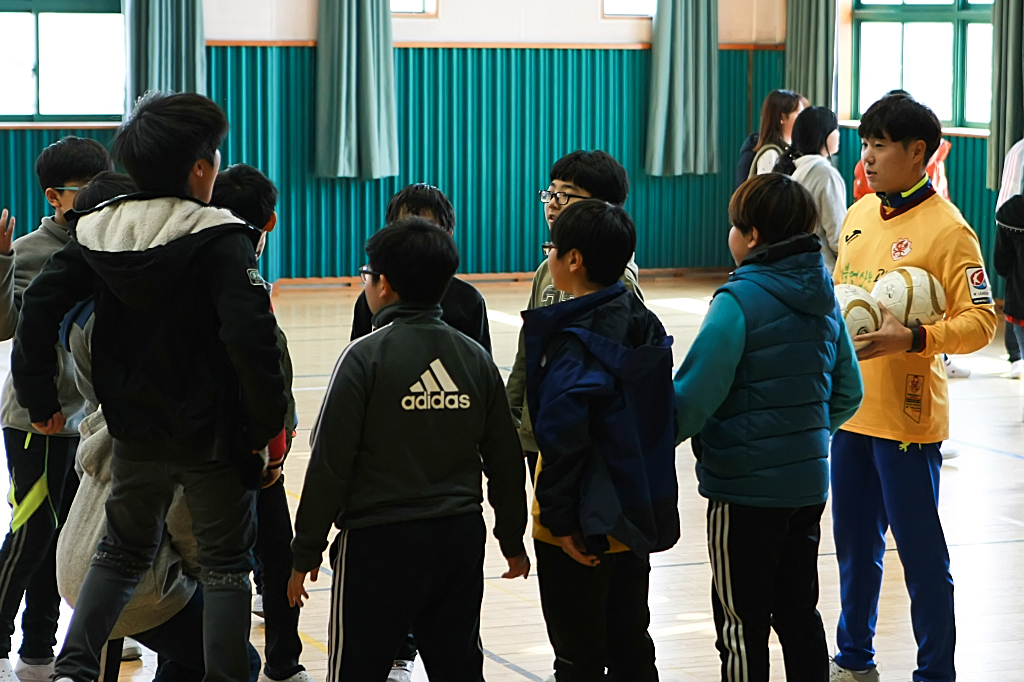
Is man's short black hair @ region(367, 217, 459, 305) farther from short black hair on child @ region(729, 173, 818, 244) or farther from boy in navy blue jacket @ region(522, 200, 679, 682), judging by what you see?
short black hair on child @ region(729, 173, 818, 244)

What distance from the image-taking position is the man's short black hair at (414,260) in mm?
2367

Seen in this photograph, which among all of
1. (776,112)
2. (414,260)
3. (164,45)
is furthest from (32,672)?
(164,45)

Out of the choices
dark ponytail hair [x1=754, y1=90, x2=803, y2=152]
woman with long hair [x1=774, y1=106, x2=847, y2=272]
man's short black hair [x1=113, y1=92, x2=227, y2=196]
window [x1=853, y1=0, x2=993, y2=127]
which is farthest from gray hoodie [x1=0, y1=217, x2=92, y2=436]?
window [x1=853, y1=0, x2=993, y2=127]

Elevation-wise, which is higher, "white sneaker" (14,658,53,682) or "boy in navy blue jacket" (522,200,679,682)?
"boy in navy blue jacket" (522,200,679,682)

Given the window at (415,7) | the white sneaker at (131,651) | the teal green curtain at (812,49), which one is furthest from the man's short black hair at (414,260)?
the teal green curtain at (812,49)

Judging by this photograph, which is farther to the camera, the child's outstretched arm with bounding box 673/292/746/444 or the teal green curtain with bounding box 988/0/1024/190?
the teal green curtain with bounding box 988/0/1024/190

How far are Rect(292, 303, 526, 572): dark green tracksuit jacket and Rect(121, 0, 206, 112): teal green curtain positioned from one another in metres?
7.69

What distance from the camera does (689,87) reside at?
11000mm

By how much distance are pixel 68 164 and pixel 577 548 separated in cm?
154

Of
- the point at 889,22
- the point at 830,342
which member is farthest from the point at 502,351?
the point at 830,342

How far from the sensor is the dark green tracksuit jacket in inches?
91.3

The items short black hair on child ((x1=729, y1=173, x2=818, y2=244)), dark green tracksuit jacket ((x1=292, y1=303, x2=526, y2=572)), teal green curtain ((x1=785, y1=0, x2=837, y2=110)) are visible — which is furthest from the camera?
teal green curtain ((x1=785, y1=0, x2=837, y2=110))

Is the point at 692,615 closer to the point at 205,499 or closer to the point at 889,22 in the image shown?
the point at 205,499

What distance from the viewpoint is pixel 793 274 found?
8.38 feet
